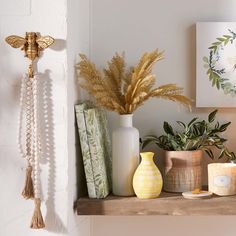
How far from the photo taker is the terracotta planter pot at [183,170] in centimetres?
147

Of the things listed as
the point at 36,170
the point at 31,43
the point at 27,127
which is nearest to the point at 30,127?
the point at 27,127

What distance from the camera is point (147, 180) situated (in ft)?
4.58

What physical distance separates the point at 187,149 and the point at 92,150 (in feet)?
1.00

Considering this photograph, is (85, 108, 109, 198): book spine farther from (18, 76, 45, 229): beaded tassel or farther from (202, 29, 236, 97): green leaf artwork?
(202, 29, 236, 97): green leaf artwork

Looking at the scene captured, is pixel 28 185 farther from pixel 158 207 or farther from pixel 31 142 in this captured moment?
pixel 158 207

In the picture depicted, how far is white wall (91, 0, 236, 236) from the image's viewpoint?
1.61 meters

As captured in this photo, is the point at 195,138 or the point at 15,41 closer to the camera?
the point at 15,41

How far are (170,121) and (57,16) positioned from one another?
552mm

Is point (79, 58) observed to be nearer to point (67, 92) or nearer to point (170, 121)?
point (67, 92)

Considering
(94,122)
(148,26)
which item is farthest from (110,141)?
(148,26)

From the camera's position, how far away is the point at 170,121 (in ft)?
5.32

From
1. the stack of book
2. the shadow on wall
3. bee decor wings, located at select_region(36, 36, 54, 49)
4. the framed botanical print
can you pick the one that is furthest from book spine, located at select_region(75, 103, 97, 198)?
the framed botanical print

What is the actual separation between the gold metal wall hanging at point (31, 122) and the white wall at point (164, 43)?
1.24 feet

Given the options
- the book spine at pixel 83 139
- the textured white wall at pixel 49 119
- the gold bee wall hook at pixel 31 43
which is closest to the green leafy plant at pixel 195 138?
the book spine at pixel 83 139
